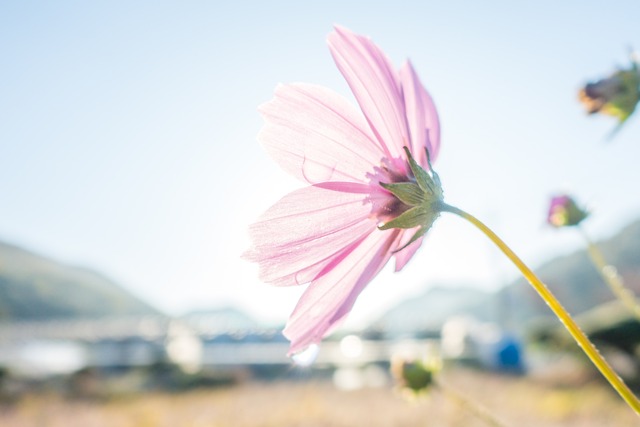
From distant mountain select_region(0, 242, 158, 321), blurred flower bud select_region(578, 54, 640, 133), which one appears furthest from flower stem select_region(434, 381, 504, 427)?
distant mountain select_region(0, 242, 158, 321)

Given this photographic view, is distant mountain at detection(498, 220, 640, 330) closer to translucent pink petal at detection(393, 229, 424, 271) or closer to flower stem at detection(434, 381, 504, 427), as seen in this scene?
flower stem at detection(434, 381, 504, 427)

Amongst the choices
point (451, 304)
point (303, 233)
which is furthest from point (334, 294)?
point (451, 304)

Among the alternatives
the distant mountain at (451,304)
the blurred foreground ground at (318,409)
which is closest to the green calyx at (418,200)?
the blurred foreground ground at (318,409)

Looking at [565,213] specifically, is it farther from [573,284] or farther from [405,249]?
[573,284]

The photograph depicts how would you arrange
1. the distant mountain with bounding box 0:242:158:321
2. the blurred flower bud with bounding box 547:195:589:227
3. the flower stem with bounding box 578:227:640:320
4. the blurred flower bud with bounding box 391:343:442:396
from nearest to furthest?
1. the flower stem with bounding box 578:227:640:320
2. the blurred flower bud with bounding box 547:195:589:227
3. the blurred flower bud with bounding box 391:343:442:396
4. the distant mountain with bounding box 0:242:158:321

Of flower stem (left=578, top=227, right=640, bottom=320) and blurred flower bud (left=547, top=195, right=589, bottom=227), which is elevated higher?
blurred flower bud (left=547, top=195, right=589, bottom=227)

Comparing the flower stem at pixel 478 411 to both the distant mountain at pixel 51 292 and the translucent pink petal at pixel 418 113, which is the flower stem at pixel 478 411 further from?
the distant mountain at pixel 51 292
